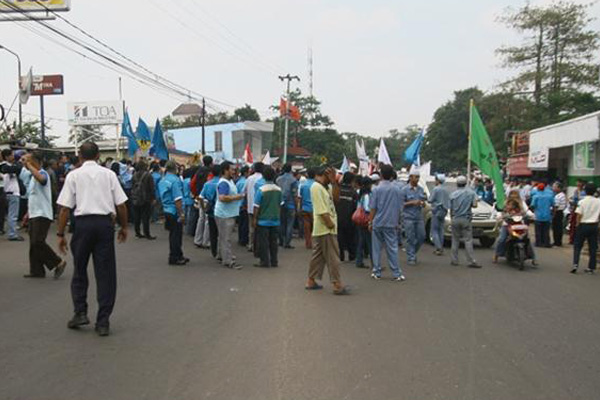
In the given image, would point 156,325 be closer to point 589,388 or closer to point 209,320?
point 209,320

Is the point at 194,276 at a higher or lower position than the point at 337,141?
lower

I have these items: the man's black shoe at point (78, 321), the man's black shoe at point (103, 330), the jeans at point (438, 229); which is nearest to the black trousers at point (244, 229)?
the jeans at point (438, 229)

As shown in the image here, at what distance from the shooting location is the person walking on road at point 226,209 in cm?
1021

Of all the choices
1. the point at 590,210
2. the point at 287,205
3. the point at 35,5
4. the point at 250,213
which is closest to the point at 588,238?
the point at 590,210

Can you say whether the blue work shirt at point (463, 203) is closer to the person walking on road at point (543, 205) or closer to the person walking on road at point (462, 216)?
the person walking on road at point (462, 216)

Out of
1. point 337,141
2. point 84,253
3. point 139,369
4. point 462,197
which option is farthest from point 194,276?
point 337,141

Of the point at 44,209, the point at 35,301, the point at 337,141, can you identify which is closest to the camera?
the point at 35,301

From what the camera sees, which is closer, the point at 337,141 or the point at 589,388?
the point at 589,388

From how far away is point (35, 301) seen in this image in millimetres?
7367

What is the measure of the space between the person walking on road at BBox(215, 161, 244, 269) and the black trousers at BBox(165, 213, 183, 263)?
70 cm

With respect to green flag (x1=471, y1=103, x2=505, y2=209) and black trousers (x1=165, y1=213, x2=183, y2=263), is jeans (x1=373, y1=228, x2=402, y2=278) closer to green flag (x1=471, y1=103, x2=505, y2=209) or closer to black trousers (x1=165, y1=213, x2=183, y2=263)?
black trousers (x1=165, y1=213, x2=183, y2=263)

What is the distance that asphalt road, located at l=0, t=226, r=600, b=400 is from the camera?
15.3 ft

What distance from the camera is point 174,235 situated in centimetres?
1049

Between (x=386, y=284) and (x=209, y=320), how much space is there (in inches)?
138
